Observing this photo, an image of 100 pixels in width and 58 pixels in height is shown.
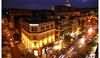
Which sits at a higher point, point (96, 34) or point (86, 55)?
point (96, 34)

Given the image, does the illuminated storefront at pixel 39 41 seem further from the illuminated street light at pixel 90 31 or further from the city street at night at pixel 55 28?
the illuminated street light at pixel 90 31

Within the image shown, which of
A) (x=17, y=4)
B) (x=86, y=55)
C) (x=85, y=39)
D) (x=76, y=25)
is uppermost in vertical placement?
(x=17, y=4)

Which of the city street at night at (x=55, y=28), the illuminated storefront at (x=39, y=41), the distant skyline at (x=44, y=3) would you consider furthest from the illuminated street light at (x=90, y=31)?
the illuminated storefront at (x=39, y=41)

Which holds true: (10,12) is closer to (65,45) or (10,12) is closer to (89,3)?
(65,45)

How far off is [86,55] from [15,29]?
0.72m

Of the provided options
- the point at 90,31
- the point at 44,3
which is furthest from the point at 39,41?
the point at 90,31

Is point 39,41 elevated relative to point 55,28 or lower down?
lower down

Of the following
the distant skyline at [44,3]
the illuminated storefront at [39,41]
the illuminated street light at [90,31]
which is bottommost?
the illuminated storefront at [39,41]

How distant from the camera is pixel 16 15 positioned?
2139 millimetres

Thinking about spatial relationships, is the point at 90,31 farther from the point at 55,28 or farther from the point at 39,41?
the point at 39,41

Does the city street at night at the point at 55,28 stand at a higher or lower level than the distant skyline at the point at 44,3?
lower

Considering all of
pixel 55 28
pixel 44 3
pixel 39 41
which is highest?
pixel 44 3

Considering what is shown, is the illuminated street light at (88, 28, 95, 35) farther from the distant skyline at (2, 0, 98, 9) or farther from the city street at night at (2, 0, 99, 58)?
the distant skyline at (2, 0, 98, 9)

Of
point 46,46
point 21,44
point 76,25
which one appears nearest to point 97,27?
point 76,25
